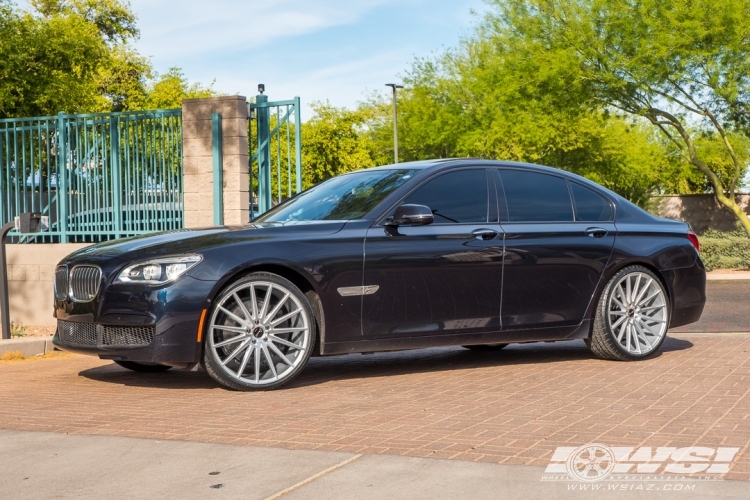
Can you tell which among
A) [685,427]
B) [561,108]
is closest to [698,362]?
[685,427]

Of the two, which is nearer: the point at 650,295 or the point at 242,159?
the point at 650,295

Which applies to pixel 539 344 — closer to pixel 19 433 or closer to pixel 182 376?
pixel 182 376

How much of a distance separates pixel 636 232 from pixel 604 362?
112cm

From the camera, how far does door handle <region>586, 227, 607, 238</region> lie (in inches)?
345

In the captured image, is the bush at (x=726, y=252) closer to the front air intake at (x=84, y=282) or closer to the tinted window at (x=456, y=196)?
the tinted window at (x=456, y=196)

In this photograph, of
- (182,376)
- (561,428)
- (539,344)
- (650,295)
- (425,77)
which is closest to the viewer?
(561,428)

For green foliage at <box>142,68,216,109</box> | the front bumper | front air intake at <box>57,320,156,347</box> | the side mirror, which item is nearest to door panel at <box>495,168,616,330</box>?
the side mirror

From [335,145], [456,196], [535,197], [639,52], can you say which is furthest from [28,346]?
[335,145]

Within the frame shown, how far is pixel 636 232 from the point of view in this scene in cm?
901

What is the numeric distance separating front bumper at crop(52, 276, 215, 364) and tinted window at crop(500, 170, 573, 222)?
2.68 m

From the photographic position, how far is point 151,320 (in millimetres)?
7117

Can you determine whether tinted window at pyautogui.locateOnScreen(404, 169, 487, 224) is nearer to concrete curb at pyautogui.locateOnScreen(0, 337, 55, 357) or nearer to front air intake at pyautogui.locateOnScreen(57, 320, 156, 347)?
front air intake at pyautogui.locateOnScreen(57, 320, 156, 347)

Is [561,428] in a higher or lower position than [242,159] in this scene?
lower

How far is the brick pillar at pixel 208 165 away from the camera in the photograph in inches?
523
